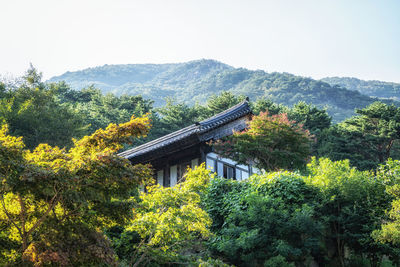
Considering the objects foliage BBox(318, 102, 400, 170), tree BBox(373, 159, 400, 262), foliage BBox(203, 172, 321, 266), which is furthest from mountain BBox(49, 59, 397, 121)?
foliage BBox(203, 172, 321, 266)

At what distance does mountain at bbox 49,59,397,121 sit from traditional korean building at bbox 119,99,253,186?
51.7m

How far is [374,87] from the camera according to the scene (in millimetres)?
133500

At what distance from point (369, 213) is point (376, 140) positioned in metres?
20.8

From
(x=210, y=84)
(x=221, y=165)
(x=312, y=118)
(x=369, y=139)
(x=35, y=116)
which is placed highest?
(x=210, y=84)

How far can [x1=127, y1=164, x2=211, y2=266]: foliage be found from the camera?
8.01 metres

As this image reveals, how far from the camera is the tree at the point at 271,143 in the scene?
14.7 m

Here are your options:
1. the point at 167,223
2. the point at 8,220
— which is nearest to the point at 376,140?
the point at 167,223

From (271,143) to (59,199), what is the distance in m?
10.1

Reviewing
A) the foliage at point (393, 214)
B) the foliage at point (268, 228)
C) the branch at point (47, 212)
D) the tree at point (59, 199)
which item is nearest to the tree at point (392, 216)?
the foliage at point (393, 214)

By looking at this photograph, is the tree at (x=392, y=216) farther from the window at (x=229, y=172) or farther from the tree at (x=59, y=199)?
the window at (x=229, y=172)

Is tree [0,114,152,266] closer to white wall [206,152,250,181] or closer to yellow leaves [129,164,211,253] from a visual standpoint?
yellow leaves [129,164,211,253]

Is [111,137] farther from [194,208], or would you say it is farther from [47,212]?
[194,208]

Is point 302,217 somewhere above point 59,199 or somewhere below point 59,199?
below

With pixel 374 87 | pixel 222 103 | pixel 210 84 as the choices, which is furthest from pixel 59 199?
pixel 374 87
